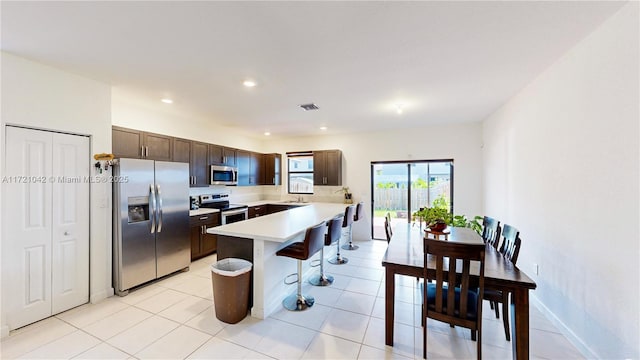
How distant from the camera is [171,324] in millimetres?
2391

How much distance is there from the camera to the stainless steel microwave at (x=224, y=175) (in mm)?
4766

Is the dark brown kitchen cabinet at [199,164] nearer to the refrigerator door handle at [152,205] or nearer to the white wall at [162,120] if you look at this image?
the white wall at [162,120]

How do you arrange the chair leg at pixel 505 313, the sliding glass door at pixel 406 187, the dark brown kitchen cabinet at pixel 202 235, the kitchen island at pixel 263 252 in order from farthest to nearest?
1. the sliding glass door at pixel 406 187
2. the dark brown kitchen cabinet at pixel 202 235
3. the kitchen island at pixel 263 252
4. the chair leg at pixel 505 313

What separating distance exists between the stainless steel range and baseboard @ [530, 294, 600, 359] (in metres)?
4.72

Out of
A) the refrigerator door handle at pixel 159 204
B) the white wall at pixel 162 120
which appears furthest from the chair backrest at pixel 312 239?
the white wall at pixel 162 120

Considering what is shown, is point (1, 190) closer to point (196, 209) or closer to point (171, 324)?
point (171, 324)

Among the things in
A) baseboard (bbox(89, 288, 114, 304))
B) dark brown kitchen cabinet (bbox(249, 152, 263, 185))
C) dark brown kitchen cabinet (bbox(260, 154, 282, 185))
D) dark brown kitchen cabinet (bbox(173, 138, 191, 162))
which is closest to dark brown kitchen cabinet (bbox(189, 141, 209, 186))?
dark brown kitchen cabinet (bbox(173, 138, 191, 162))

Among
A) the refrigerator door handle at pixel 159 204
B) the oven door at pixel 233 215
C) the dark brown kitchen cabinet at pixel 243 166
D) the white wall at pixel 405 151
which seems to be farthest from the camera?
the dark brown kitchen cabinet at pixel 243 166

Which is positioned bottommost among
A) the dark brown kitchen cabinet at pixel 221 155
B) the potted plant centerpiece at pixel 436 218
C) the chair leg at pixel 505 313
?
the chair leg at pixel 505 313

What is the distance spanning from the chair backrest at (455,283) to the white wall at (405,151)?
3.58 meters

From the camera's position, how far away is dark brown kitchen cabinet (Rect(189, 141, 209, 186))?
172 inches

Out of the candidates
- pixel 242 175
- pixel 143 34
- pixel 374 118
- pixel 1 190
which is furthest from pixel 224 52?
pixel 242 175

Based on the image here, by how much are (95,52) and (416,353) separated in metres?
3.87

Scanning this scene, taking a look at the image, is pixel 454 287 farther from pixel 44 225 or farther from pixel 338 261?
pixel 44 225
